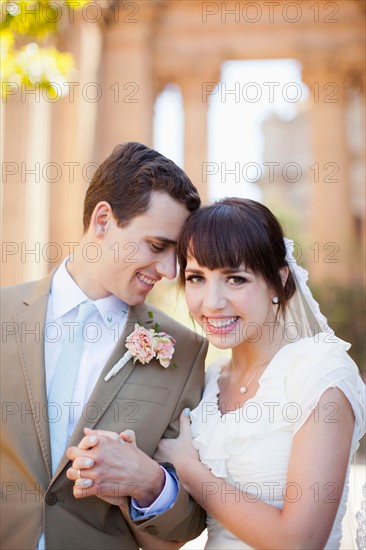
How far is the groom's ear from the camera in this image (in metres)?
3.84

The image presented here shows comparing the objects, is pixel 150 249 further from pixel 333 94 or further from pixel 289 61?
pixel 333 94

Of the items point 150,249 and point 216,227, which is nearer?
point 216,227

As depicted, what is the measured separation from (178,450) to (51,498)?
673mm

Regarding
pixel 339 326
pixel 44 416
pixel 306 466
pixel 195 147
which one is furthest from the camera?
pixel 195 147

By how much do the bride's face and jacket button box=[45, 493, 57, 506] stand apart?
3.52ft

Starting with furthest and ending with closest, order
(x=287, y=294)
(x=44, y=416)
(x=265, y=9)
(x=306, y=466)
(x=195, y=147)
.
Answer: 1. (x=195, y=147)
2. (x=265, y=9)
3. (x=287, y=294)
4. (x=44, y=416)
5. (x=306, y=466)

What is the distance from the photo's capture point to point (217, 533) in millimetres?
3395

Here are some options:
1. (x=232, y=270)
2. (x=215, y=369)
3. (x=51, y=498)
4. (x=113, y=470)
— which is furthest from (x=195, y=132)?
(x=113, y=470)

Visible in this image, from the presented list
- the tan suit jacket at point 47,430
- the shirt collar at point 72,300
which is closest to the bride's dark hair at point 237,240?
the shirt collar at point 72,300

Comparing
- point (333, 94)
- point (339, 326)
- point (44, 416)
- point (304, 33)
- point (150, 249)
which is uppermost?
point (304, 33)

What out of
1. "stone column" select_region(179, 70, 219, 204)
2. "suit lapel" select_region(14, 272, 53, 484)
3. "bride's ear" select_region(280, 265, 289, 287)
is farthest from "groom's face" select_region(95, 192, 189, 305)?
"stone column" select_region(179, 70, 219, 204)

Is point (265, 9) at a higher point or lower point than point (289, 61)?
higher

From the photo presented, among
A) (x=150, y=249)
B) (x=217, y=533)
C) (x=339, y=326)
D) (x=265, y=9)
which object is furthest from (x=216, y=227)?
(x=265, y=9)

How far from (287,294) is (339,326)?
49.8 feet
